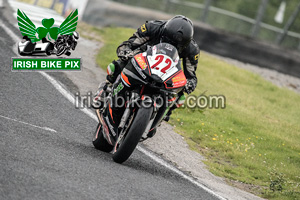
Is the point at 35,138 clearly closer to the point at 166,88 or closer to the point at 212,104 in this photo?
the point at 166,88

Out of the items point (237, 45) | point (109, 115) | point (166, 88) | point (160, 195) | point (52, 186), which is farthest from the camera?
point (237, 45)

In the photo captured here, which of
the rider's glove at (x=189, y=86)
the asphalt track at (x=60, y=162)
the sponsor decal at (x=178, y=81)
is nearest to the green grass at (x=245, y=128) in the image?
the rider's glove at (x=189, y=86)

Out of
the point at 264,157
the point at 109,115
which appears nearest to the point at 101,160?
the point at 109,115

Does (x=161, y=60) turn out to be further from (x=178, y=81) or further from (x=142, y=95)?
(x=142, y=95)

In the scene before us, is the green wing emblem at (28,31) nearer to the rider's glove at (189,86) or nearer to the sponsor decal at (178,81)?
the rider's glove at (189,86)

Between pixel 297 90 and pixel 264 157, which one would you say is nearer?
pixel 264 157

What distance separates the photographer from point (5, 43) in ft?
41.9

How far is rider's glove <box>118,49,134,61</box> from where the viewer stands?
23.2ft

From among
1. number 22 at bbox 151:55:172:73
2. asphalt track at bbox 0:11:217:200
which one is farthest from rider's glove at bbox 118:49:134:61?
asphalt track at bbox 0:11:217:200

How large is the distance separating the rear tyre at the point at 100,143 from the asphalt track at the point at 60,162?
136mm

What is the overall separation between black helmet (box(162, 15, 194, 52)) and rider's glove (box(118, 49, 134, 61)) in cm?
51

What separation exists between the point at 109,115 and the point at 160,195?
1.61m

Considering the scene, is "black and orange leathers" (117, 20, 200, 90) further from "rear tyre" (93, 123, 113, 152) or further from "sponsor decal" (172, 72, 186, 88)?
"rear tyre" (93, 123, 113, 152)

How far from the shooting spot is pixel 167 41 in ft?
22.8
